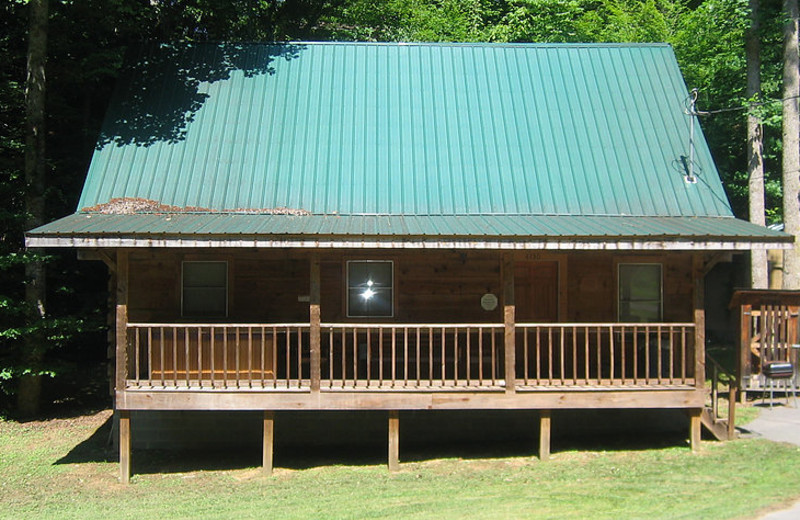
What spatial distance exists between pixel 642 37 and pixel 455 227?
18382 mm

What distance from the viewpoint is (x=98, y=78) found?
1778 cm

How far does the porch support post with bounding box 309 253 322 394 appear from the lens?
38.7ft

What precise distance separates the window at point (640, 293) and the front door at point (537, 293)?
1290mm

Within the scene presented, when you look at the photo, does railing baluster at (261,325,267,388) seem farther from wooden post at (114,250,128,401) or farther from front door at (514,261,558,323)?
front door at (514,261,558,323)

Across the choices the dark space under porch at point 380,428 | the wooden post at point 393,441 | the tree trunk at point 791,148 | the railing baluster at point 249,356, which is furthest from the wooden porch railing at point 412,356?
the tree trunk at point 791,148

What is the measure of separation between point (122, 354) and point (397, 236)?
4720 mm

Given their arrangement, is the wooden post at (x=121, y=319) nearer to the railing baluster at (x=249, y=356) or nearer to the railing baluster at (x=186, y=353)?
the railing baluster at (x=186, y=353)

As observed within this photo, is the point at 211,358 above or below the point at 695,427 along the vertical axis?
above

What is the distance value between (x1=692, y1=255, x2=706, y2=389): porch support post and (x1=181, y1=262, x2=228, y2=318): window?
821cm

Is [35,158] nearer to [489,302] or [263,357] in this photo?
[263,357]

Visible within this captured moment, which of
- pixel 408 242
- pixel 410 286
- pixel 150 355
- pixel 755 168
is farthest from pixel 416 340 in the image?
pixel 755 168

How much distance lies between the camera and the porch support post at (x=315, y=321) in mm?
11781

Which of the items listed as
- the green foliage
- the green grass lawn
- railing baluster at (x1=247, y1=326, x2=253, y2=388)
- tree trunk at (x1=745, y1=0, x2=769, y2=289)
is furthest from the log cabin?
tree trunk at (x1=745, y1=0, x2=769, y2=289)

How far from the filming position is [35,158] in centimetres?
1608
